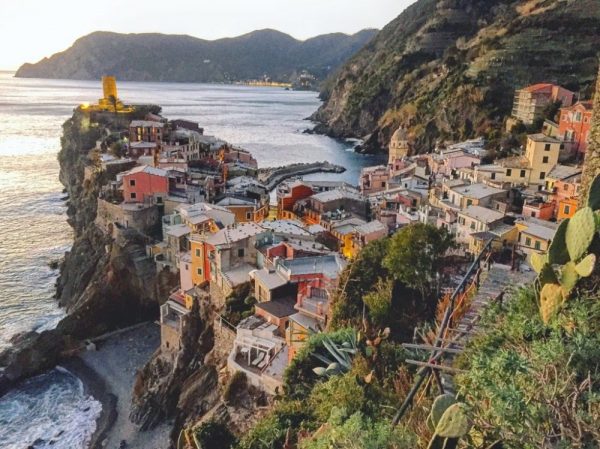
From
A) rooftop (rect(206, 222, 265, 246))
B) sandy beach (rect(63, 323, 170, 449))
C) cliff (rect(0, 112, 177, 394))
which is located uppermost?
rooftop (rect(206, 222, 265, 246))

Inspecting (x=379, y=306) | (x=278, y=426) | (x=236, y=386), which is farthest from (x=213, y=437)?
(x=236, y=386)

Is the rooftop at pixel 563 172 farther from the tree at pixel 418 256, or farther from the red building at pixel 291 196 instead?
the tree at pixel 418 256

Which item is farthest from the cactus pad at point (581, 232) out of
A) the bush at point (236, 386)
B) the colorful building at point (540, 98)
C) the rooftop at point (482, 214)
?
the colorful building at point (540, 98)

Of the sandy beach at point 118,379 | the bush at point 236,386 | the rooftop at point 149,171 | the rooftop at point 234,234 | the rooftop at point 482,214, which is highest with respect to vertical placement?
the rooftop at point 149,171

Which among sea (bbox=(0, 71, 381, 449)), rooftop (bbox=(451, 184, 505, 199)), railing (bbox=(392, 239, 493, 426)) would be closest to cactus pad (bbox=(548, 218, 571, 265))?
railing (bbox=(392, 239, 493, 426))

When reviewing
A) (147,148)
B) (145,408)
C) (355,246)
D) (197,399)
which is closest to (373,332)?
(197,399)

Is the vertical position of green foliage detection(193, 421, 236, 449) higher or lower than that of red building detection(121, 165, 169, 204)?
lower

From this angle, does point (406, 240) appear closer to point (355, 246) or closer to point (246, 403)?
point (246, 403)

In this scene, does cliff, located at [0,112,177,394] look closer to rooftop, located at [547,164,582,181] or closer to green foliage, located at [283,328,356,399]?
green foliage, located at [283,328,356,399]
